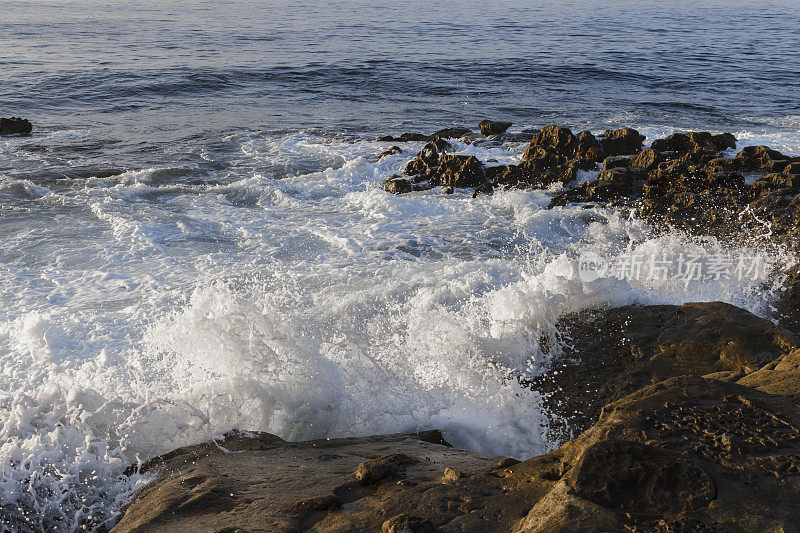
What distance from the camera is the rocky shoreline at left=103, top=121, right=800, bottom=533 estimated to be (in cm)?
245

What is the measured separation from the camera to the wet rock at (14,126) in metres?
13.1

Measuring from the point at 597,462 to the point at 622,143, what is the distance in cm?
940

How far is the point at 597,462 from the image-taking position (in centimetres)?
254

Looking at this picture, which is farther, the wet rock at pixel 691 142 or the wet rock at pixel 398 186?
the wet rock at pixel 691 142

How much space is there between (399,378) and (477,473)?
5.61ft

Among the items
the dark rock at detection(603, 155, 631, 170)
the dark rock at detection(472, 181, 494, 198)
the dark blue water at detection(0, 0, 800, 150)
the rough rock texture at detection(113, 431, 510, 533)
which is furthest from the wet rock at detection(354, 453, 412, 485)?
the dark blue water at detection(0, 0, 800, 150)

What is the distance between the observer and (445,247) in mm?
7945

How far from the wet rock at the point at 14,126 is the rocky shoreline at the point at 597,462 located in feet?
40.2

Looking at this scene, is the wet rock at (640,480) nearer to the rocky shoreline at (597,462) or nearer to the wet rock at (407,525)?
the rocky shoreline at (597,462)

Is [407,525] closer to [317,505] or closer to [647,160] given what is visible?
[317,505]

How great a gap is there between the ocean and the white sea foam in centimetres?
2

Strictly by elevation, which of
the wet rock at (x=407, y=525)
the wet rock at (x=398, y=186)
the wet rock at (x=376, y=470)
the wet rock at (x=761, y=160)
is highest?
the wet rock at (x=761, y=160)

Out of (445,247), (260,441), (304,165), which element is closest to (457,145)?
(304,165)

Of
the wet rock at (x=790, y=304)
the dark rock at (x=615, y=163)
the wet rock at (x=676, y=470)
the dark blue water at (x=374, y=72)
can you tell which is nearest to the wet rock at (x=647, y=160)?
the dark rock at (x=615, y=163)
